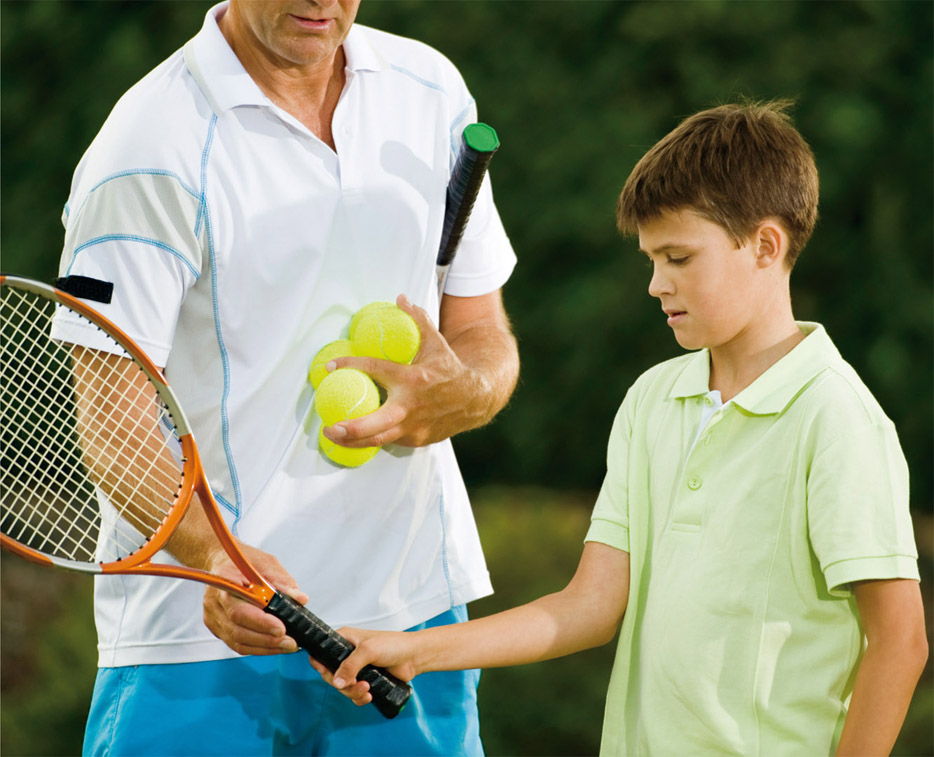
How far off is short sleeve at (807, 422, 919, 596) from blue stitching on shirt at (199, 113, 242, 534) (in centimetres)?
81

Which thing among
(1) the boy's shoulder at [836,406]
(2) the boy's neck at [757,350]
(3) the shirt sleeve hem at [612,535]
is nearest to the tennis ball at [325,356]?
(3) the shirt sleeve hem at [612,535]

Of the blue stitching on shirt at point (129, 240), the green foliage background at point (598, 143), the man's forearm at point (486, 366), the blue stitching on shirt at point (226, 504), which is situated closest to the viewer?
→ the blue stitching on shirt at point (129, 240)

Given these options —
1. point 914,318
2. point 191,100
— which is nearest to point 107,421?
point 191,100

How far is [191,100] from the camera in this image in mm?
1786

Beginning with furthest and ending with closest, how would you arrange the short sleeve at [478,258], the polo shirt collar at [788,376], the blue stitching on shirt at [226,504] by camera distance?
the short sleeve at [478,258] < the blue stitching on shirt at [226,504] < the polo shirt collar at [788,376]

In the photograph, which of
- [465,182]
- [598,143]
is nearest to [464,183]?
[465,182]

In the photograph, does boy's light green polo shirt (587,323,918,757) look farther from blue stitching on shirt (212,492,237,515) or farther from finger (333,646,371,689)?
blue stitching on shirt (212,492,237,515)

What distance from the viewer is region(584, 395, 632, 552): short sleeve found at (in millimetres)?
1790

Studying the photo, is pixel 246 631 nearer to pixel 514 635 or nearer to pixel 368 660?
pixel 368 660

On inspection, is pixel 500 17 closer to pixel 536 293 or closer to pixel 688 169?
pixel 536 293

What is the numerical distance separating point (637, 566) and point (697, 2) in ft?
12.8

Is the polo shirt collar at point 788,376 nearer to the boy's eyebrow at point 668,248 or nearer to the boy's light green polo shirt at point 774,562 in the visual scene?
the boy's light green polo shirt at point 774,562

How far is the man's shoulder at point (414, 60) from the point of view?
79.0 inches

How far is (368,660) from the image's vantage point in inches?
67.2
